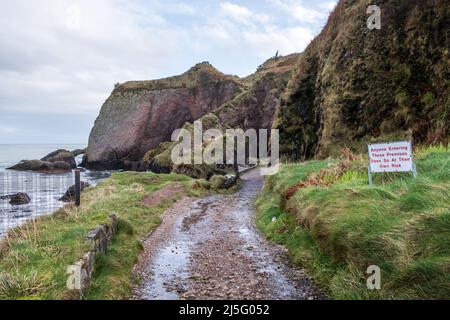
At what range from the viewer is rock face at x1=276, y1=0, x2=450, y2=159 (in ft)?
59.9

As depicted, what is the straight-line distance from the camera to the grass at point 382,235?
597cm

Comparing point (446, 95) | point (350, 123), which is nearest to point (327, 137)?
point (350, 123)

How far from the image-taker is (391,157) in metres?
10.2

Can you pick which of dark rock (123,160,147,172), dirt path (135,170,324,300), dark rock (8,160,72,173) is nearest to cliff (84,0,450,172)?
dirt path (135,170,324,300)

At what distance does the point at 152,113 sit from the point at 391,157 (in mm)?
70140

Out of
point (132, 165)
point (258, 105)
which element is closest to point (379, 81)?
point (258, 105)

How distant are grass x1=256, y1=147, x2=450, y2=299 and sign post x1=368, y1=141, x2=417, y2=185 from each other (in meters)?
0.41

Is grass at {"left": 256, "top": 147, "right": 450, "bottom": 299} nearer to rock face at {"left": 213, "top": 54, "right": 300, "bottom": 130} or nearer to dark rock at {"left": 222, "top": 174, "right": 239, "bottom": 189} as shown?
dark rock at {"left": 222, "top": 174, "right": 239, "bottom": 189}

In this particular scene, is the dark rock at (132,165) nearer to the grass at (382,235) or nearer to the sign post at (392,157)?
the grass at (382,235)

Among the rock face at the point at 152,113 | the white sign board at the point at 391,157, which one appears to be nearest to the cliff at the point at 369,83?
the white sign board at the point at 391,157

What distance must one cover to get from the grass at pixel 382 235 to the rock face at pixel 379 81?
23.7ft

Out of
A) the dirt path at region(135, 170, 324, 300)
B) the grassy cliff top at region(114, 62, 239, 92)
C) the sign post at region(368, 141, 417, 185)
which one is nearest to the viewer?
the dirt path at region(135, 170, 324, 300)
